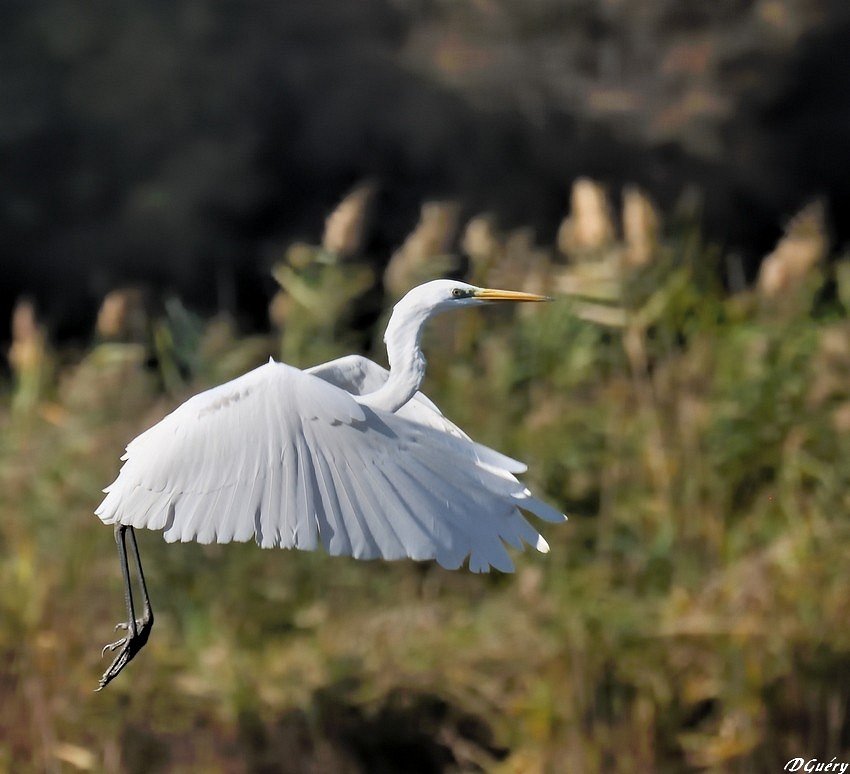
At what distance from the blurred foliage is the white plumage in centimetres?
137

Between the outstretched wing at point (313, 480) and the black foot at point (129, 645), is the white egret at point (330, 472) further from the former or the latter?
the black foot at point (129, 645)

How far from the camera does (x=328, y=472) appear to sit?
1.80m

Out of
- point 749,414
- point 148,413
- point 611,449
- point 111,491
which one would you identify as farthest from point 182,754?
point 111,491

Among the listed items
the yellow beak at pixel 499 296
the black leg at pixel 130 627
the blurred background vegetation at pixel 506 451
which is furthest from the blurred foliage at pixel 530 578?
the yellow beak at pixel 499 296

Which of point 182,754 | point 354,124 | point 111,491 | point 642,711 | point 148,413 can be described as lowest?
point 182,754

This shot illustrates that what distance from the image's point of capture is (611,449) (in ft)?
12.2

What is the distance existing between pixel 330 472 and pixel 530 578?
1.78 m

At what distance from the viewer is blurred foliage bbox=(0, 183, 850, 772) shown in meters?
3.38

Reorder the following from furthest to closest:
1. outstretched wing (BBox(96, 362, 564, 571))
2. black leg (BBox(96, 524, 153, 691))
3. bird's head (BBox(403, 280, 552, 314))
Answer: black leg (BBox(96, 524, 153, 691)) < bird's head (BBox(403, 280, 552, 314)) < outstretched wing (BBox(96, 362, 564, 571))

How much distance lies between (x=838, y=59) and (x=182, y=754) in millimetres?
2777

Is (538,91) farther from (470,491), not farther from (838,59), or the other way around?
(470,491)

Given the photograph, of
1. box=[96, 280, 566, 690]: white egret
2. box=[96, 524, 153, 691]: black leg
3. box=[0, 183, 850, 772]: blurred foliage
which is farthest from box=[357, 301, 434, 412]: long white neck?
box=[0, 183, 850, 772]: blurred foliage

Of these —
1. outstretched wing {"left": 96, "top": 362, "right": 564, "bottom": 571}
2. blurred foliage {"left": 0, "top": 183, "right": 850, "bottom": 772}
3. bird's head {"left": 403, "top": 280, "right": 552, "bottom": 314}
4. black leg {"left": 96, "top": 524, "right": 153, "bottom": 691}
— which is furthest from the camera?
blurred foliage {"left": 0, "top": 183, "right": 850, "bottom": 772}

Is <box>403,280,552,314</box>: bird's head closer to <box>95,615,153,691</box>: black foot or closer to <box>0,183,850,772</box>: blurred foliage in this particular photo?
<box>95,615,153,691</box>: black foot
